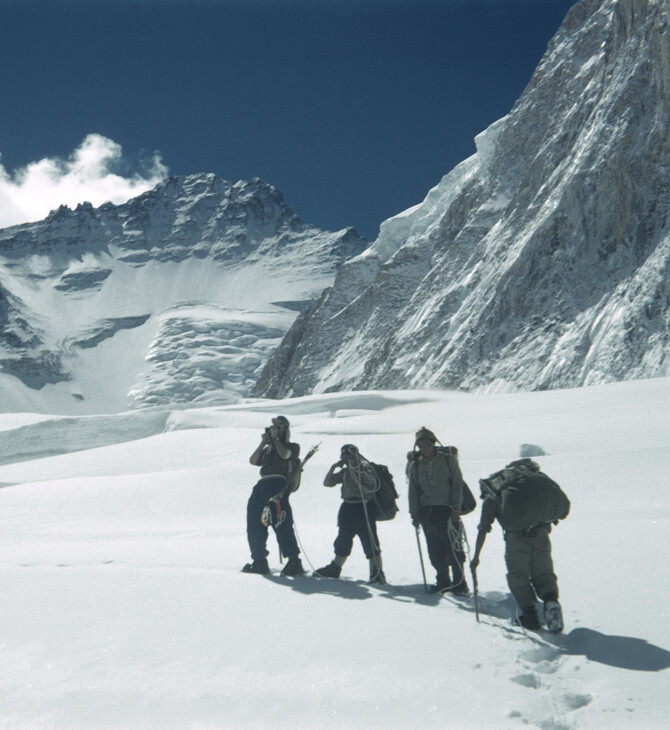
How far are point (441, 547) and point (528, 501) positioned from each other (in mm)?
1273

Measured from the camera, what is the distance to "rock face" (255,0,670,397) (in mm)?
37656

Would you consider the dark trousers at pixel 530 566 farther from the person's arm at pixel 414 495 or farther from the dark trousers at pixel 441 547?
the person's arm at pixel 414 495

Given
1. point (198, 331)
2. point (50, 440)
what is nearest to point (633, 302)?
point (50, 440)

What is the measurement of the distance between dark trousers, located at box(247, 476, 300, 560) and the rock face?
2973 cm

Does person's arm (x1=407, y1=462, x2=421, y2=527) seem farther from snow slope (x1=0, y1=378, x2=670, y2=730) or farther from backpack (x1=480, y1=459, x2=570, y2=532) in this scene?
backpack (x1=480, y1=459, x2=570, y2=532)

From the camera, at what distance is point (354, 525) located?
21.5 feet

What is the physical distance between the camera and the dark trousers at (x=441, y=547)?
6113mm

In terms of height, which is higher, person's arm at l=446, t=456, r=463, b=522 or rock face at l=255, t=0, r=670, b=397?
rock face at l=255, t=0, r=670, b=397

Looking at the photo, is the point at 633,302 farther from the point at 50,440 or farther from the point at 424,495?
the point at 424,495

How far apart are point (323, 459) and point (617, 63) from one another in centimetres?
4368

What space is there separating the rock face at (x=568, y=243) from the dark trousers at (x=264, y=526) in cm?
2973

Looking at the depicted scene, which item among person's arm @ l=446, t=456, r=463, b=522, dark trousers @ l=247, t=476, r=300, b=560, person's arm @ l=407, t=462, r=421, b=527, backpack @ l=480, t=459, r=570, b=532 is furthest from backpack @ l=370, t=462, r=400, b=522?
backpack @ l=480, t=459, r=570, b=532

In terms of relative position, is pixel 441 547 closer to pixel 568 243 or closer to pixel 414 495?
pixel 414 495

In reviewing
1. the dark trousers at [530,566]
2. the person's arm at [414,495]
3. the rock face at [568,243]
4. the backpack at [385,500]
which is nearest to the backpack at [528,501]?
the dark trousers at [530,566]
